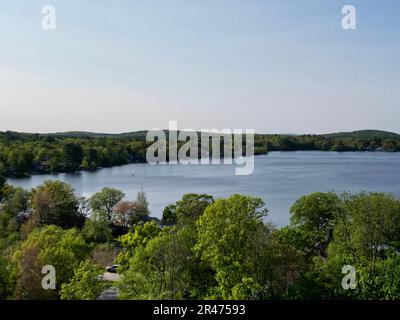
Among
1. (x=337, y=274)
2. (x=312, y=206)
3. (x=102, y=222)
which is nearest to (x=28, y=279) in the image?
(x=337, y=274)

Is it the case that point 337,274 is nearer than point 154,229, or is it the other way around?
point 337,274

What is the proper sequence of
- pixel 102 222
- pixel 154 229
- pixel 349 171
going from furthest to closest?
pixel 349 171 → pixel 102 222 → pixel 154 229

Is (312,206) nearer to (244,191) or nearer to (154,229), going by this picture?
(154,229)
